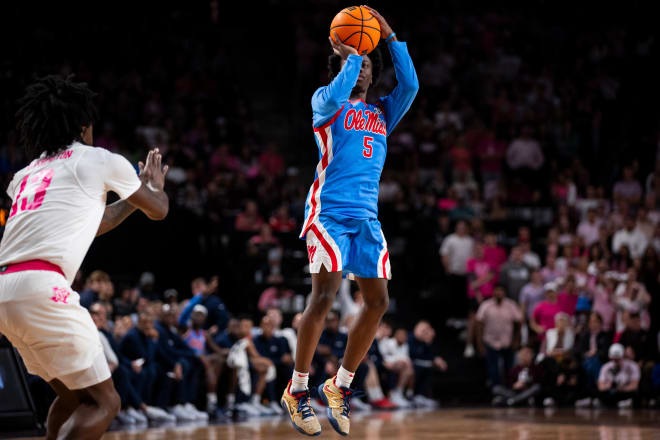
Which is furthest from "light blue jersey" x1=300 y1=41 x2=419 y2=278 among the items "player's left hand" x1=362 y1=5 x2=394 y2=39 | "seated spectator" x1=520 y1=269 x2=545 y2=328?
"seated spectator" x1=520 y1=269 x2=545 y2=328

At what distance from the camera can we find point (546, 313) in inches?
555

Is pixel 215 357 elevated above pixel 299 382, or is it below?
below

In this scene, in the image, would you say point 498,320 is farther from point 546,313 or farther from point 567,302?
point 567,302

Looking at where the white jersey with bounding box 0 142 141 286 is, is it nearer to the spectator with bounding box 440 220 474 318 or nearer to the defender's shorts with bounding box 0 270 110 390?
the defender's shorts with bounding box 0 270 110 390

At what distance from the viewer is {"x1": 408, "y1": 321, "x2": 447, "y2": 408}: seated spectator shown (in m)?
13.8

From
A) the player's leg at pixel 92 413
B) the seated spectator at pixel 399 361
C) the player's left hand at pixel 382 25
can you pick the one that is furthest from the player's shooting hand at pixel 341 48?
the seated spectator at pixel 399 361

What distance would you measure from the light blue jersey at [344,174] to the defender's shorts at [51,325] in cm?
191

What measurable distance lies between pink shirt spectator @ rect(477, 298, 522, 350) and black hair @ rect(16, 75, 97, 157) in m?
10.4

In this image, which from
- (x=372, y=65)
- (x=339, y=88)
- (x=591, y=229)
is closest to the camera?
(x=339, y=88)

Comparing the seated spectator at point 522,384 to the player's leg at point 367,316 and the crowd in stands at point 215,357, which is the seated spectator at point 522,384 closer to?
the crowd in stands at point 215,357

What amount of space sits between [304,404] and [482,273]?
9.03m

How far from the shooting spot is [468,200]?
1598cm

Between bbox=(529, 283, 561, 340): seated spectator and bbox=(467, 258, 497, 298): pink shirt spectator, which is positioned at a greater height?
bbox=(467, 258, 497, 298): pink shirt spectator

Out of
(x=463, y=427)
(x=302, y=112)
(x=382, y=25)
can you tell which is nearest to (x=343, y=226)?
(x=382, y=25)
